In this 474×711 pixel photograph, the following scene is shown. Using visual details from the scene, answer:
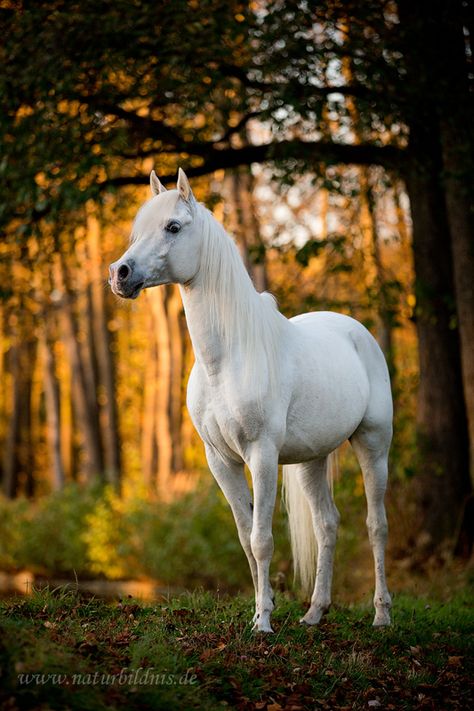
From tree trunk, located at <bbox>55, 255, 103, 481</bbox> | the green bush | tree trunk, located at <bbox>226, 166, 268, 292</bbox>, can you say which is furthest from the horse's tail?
tree trunk, located at <bbox>55, 255, 103, 481</bbox>

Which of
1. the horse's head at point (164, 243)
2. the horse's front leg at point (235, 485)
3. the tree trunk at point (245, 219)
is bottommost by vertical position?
the horse's front leg at point (235, 485)

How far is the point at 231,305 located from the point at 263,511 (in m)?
1.30

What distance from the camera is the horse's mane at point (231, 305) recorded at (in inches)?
216

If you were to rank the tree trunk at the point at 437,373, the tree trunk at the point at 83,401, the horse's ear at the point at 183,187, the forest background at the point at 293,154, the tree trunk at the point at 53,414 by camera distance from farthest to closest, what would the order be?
the tree trunk at the point at 53,414
the tree trunk at the point at 83,401
the tree trunk at the point at 437,373
the forest background at the point at 293,154
the horse's ear at the point at 183,187

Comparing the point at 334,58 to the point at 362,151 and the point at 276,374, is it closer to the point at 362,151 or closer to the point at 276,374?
the point at 362,151

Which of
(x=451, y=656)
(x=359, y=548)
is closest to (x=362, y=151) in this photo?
(x=359, y=548)

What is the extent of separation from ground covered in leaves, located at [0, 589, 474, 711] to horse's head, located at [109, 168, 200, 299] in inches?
78.4

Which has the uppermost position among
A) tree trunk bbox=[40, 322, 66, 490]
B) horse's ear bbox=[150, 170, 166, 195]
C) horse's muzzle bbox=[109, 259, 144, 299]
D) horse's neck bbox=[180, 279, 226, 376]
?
horse's ear bbox=[150, 170, 166, 195]

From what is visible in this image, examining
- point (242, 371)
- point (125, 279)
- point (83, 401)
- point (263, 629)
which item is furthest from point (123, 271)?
point (83, 401)

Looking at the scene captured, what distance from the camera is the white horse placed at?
536 cm

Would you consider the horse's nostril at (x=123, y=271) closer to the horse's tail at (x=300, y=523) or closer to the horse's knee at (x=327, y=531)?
the horse's tail at (x=300, y=523)

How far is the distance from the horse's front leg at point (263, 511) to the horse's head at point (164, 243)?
122 centimetres

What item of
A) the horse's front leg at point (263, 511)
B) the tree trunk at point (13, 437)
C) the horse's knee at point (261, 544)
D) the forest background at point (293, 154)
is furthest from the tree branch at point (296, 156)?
the tree trunk at point (13, 437)

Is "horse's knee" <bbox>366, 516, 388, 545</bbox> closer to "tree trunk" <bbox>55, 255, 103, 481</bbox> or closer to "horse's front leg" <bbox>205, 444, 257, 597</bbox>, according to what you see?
"horse's front leg" <bbox>205, 444, 257, 597</bbox>
